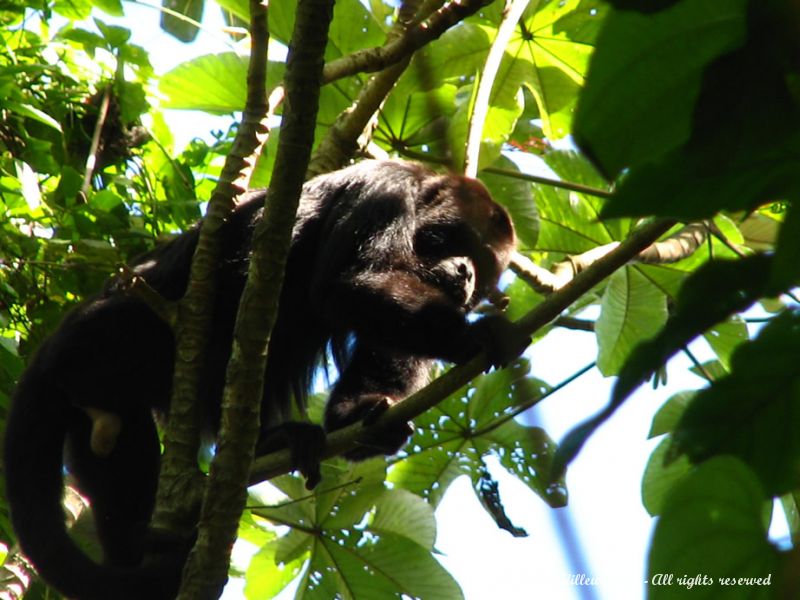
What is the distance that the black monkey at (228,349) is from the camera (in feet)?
9.37

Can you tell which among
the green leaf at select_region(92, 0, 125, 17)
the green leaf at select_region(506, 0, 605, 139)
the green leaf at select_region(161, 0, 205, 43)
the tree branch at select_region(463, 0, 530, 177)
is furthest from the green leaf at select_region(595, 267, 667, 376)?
the green leaf at select_region(92, 0, 125, 17)

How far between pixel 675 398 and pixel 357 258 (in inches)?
53.2

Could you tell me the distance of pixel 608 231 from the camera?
11.7 feet

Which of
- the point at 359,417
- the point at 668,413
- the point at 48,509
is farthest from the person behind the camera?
Result: the point at 359,417

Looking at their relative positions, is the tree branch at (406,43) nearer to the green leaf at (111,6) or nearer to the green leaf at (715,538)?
the green leaf at (111,6)

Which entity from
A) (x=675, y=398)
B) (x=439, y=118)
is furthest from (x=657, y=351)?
(x=675, y=398)

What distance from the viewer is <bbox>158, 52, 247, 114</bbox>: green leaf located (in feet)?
12.0

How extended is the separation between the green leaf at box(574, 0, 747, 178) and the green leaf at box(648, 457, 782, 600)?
0.16 meters

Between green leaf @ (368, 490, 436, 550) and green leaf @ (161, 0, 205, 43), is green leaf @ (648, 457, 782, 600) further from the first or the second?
green leaf @ (161, 0, 205, 43)

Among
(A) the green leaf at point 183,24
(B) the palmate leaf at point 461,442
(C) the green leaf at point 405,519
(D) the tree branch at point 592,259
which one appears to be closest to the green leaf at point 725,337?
(D) the tree branch at point 592,259

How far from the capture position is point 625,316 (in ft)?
10.2

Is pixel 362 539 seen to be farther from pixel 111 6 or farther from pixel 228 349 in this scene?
pixel 111 6

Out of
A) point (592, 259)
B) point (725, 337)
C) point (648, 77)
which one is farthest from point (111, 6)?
point (648, 77)

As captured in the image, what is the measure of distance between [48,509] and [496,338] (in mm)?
1439
